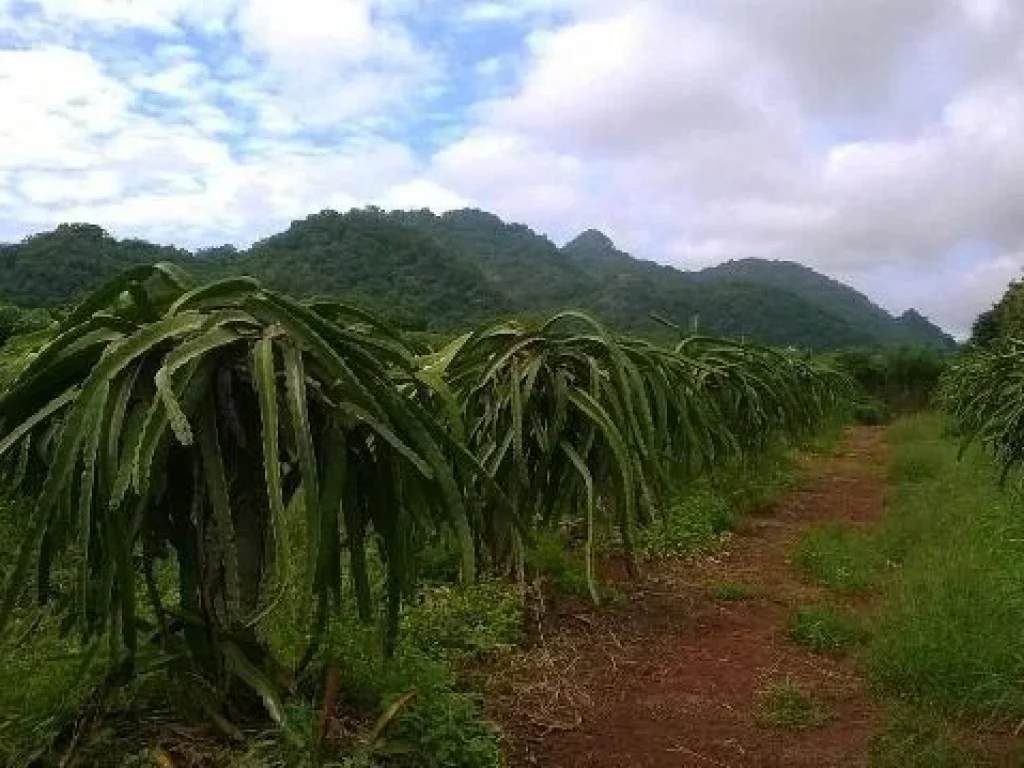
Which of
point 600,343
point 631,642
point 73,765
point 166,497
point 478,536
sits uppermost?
point 600,343

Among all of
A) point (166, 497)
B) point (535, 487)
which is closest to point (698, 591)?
point (535, 487)

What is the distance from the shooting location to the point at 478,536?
4.85 meters

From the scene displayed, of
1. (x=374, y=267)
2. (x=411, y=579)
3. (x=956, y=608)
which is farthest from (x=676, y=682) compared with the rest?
(x=374, y=267)

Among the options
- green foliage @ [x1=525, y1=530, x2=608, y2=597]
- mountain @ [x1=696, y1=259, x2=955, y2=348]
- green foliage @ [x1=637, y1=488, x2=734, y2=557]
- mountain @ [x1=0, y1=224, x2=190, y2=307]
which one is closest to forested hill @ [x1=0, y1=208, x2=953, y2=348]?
mountain @ [x1=0, y1=224, x2=190, y2=307]

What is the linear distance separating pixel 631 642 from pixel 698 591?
1.26m

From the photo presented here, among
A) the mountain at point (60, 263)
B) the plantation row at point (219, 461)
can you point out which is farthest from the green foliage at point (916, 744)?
the mountain at point (60, 263)

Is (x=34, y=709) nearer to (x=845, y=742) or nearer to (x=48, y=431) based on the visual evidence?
(x=48, y=431)

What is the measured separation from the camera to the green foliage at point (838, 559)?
7.05 metres

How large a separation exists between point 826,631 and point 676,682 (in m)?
1.08

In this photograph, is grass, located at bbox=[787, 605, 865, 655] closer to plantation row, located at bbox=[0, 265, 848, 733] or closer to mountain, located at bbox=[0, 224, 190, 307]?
plantation row, located at bbox=[0, 265, 848, 733]

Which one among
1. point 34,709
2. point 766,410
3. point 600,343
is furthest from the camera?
point 766,410

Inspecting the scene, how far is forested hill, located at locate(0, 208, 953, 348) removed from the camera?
30609 millimetres

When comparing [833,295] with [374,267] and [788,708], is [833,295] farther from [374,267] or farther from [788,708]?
[788,708]

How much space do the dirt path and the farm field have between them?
0.02m
